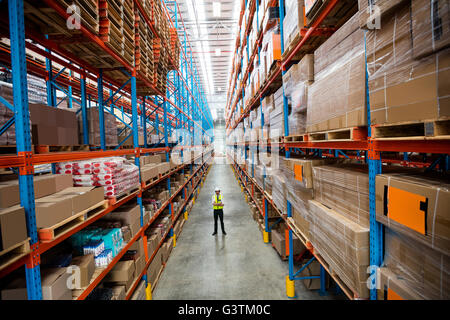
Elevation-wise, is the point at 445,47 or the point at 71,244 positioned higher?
the point at 445,47

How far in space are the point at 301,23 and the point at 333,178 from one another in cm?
212

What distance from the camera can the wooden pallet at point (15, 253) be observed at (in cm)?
150

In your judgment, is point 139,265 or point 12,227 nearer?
point 12,227

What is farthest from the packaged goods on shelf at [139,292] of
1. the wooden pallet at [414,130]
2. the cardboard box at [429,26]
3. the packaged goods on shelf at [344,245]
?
the cardboard box at [429,26]

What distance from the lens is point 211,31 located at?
14.4m

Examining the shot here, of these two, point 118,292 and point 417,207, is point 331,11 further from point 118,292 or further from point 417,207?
point 118,292

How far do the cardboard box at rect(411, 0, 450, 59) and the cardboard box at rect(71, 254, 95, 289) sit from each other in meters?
3.47

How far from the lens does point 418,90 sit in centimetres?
131

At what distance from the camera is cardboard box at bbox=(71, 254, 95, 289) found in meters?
2.29

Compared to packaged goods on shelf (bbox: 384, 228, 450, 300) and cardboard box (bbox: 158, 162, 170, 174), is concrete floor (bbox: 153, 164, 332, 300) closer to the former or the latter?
cardboard box (bbox: 158, 162, 170, 174)

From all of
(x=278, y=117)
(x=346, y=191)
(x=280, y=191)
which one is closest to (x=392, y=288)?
(x=346, y=191)

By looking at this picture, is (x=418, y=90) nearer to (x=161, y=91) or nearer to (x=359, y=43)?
(x=359, y=43)

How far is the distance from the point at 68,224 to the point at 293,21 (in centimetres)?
387
